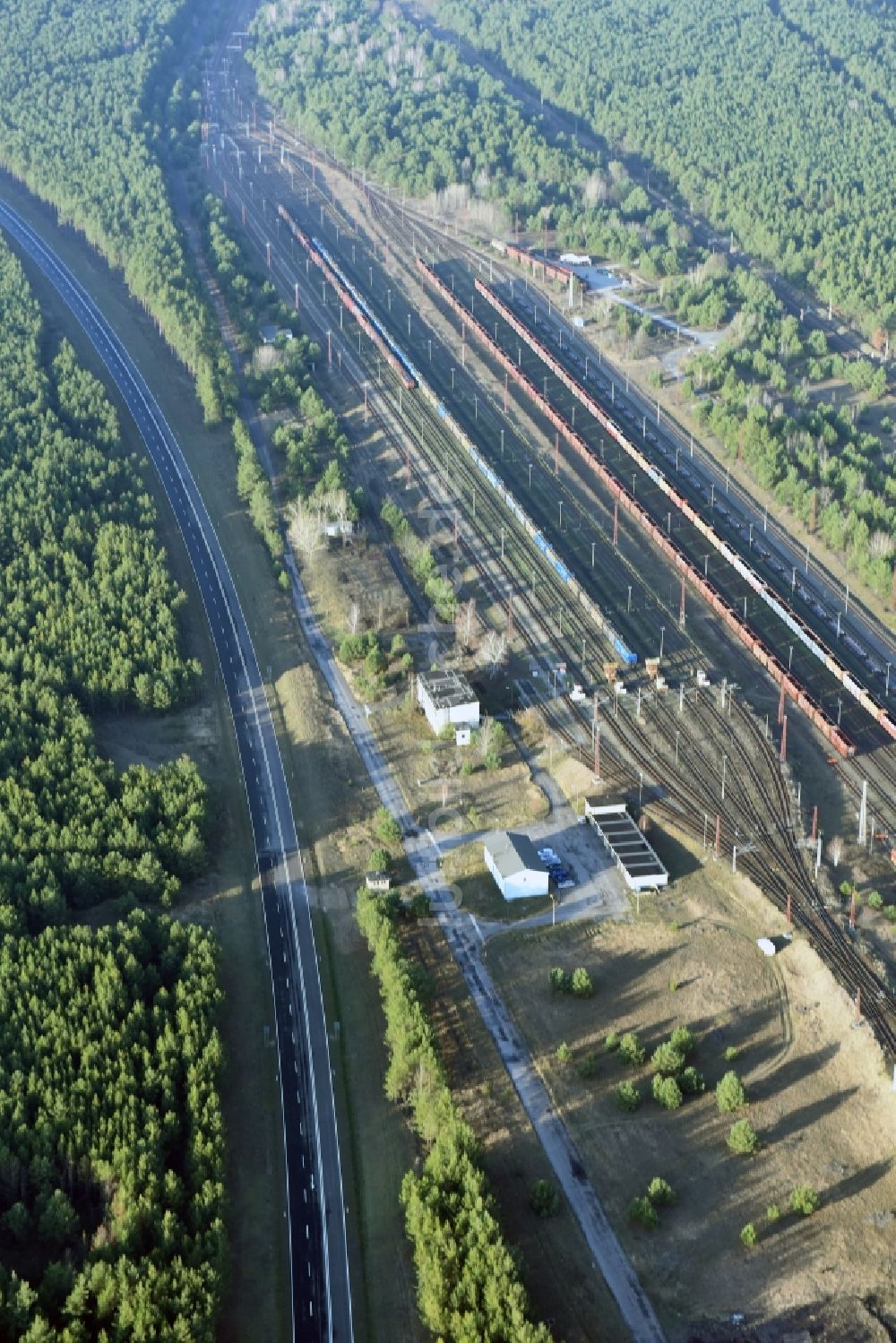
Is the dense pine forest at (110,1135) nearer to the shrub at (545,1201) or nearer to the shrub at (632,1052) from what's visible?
the shrub at (545,1201)

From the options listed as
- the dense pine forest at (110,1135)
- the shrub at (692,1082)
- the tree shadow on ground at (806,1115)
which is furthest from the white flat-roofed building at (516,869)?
the tree shadow on ground at (806,1115)

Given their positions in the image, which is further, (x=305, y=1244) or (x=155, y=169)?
(x=155, y=169)

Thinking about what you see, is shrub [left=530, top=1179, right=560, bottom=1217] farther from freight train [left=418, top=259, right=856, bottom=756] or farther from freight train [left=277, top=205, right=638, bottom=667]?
freight train [left=277, top=205, right=638, bottom=667]

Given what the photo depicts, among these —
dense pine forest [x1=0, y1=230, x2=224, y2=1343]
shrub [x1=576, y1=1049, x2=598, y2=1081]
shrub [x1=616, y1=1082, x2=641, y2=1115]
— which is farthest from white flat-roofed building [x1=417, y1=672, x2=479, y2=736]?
shrub [x1=616, y1=1082, x2=641, y2=1115]

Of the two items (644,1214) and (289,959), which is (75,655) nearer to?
(289,959)

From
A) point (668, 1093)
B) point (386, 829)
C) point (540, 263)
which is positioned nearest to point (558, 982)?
point (668, 1093)

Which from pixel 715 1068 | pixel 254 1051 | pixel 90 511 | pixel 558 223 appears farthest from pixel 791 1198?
pixel 558 223

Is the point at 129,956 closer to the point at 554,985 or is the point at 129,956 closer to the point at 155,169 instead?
the point at 554,985
